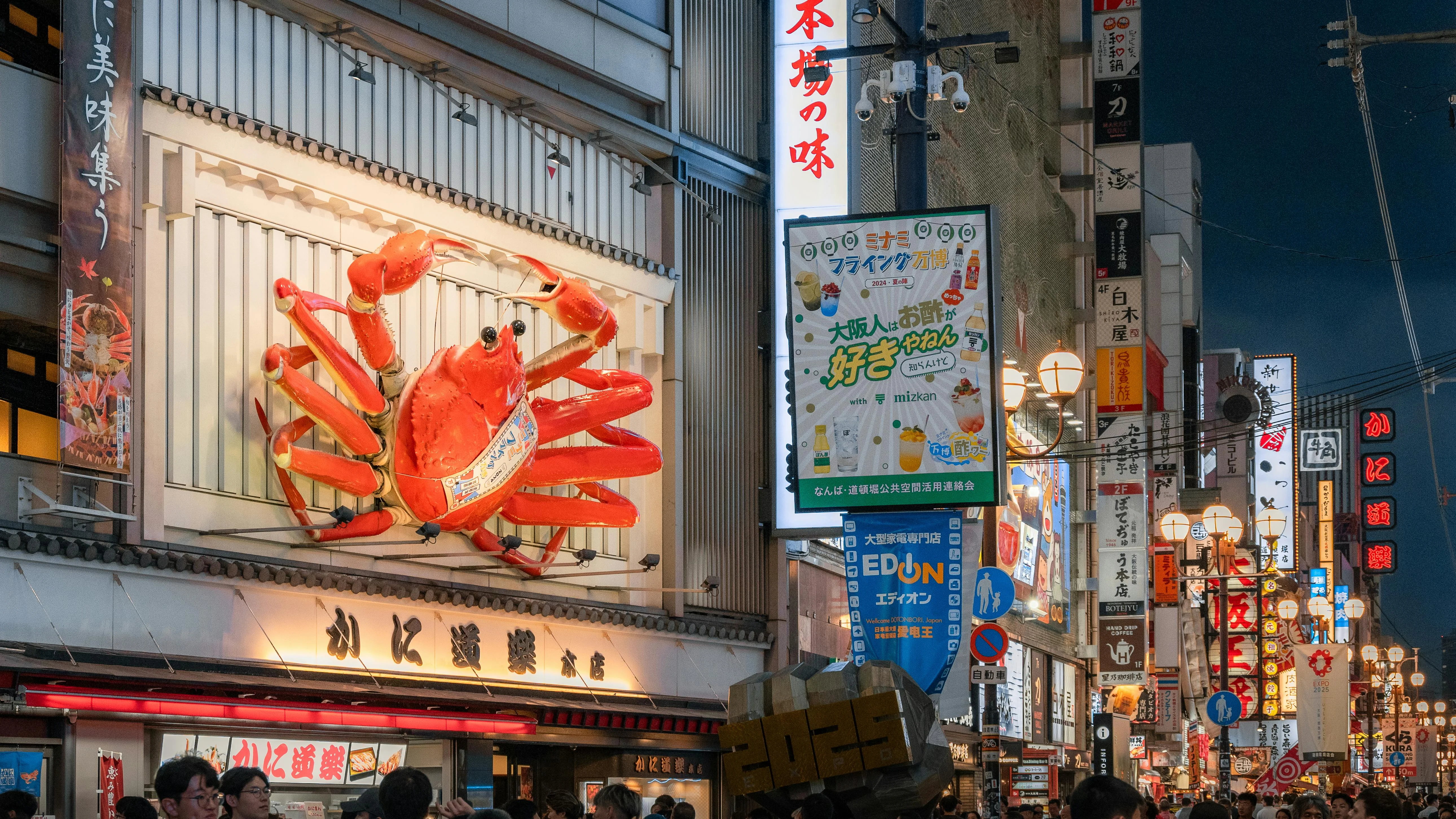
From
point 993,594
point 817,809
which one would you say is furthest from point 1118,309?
point 817,809

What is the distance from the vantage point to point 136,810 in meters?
9.27

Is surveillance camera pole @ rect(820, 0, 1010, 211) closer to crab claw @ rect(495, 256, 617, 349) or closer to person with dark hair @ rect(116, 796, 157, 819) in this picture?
crab claw @ rect(495, 256, 617, 349)

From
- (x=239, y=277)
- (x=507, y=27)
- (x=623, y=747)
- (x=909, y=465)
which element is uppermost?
(x=507, y=27)

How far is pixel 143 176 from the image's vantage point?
62.3ft

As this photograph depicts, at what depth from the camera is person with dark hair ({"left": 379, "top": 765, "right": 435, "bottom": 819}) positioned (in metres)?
7.41

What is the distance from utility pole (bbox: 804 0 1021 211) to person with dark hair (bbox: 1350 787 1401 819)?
10434mm

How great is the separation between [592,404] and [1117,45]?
33.4 m

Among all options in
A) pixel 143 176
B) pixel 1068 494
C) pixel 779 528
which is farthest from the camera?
pixel 1068 494

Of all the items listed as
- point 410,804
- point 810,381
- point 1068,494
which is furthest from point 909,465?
point 1068,494

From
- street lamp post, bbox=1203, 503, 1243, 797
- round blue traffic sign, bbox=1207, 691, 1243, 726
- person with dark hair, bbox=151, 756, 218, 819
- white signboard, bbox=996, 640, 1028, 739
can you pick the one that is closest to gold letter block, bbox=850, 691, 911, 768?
person with dark hair, bbox=151, 756, 218, 819

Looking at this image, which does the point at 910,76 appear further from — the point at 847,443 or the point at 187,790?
the point at 187,790

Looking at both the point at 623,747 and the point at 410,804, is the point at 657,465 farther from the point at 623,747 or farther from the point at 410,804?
the point at 410,804

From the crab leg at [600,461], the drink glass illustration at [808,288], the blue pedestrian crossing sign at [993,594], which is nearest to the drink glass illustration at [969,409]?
the drink glass illustration at [808,288]

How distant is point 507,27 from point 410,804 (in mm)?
18194
